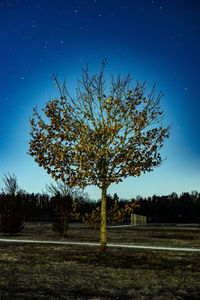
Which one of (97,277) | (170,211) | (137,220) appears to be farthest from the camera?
(170,211)

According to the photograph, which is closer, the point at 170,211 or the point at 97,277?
the point at 97,277

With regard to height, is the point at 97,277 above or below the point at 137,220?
above

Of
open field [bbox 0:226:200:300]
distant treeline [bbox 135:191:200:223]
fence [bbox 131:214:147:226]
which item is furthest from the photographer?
distant treeline [bbox 135:191:200:223]

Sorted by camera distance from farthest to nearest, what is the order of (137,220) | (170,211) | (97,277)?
(170,211) → (137,220) → (97,277)

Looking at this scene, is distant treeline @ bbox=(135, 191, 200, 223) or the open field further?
distant treeline @ bbox=(135, 191, 200, 223)

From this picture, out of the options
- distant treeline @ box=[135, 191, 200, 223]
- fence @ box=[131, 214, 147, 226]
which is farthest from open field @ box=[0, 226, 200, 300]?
distant treeline @ box=[135, 191, 200, 223]

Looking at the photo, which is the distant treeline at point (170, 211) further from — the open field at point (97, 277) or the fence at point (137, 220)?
the open field at point (97, 277)

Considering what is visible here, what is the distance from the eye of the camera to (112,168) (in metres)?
10.5

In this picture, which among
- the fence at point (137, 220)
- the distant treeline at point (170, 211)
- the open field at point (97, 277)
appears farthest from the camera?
the distant treeline at point (170, 211)

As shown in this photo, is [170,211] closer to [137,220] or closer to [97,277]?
[137,220]

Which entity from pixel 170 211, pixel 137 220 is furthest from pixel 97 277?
pixel 170 211

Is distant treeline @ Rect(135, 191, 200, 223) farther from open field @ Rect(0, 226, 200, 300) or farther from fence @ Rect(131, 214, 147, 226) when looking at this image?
open field @ Rect(0, 226, 200, 300)

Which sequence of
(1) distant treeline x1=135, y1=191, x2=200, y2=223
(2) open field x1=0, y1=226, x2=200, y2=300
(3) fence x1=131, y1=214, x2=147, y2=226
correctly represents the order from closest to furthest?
(2) open field x1=0, y1=226, x2=200, y2=300
(3) fence x1=131, y1=214, x2=147, y2=226
(1) distant treeline x1=135, y1=191, x2=200, y2=223

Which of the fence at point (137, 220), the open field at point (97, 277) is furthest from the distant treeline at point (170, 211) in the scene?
the open field at point (97, 277)
